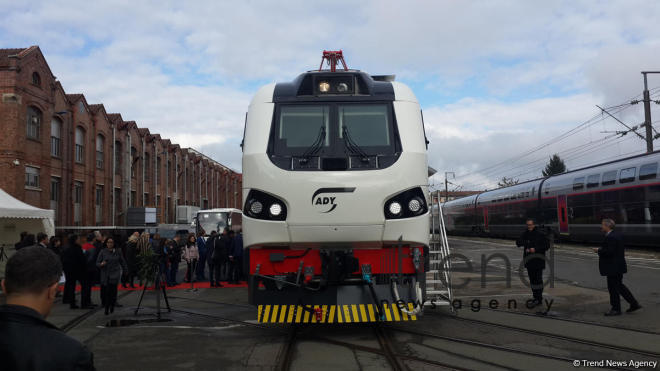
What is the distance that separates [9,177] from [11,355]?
25213 millimetres

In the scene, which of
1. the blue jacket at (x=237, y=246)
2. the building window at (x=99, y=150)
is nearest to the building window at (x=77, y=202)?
the building window at (x=99, y=150)

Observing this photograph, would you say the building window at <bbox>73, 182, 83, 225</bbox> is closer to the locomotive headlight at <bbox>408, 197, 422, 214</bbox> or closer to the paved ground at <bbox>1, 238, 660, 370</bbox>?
the paved ground at <bbox>1, 238, 660, 370</bbox>

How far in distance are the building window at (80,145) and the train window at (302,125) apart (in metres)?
26.8

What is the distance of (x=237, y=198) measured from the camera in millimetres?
77125

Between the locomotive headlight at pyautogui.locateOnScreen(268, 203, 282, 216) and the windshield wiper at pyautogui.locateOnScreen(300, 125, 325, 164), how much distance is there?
674 millimetres

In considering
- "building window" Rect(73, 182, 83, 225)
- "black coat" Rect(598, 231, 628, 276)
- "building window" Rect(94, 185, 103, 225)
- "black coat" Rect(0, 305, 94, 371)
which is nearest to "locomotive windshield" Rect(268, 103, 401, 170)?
"black coat" Rect(598, 231, 628, 276)

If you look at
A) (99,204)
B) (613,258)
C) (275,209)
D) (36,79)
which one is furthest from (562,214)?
(99,204)

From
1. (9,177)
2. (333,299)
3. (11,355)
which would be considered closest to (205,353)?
(333,299)

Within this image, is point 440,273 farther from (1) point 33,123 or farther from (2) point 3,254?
(1) point 33,123

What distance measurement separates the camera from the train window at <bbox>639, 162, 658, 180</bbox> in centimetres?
1872

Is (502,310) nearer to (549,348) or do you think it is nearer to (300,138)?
(549,348)

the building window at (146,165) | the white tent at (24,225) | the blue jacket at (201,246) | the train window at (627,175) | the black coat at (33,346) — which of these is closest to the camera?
the black coat at (33,346)

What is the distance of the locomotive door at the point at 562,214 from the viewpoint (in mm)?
25172

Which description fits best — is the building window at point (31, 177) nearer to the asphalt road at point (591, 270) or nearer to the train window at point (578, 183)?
the asphalt road at point (591, 270)
